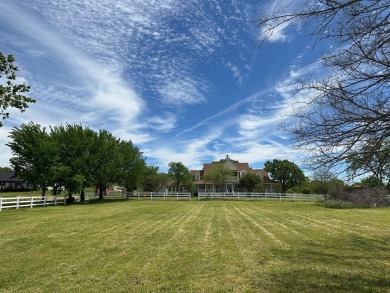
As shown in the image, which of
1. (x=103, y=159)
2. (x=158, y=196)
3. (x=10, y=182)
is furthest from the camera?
(x=10, y=182)

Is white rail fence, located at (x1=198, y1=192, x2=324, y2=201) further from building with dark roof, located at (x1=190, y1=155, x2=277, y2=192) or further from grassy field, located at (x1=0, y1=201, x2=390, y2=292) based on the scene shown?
grassy field, located at (x1=0, y1=201, x2=390, y2=292)

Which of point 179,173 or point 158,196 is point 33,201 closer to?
point 158,196

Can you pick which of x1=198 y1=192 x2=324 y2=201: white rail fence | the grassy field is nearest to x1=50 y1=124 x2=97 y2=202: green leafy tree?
x1=198 y1=192 x2=324 y2=201: white rail fence

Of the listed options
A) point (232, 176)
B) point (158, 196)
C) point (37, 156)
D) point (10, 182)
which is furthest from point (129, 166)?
point (10, 182)

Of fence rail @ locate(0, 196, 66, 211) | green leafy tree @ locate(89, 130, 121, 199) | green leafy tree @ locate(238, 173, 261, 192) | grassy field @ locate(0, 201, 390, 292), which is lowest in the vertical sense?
grassy field @ locate(0, 201, 390, 292)

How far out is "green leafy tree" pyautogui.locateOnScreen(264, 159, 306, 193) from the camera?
62125 mm

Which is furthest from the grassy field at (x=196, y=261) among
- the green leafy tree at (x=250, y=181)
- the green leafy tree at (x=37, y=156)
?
the green leafy tree at (x=250, y=181)

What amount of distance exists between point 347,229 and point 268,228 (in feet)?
10.3

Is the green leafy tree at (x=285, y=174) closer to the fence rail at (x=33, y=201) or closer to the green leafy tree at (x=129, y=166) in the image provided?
the green leafy tree at (x=129, y=166)

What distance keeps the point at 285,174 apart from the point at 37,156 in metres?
44.5

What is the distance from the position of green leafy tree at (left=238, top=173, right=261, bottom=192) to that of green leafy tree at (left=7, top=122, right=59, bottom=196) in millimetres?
35598

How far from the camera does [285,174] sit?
62.8 meters

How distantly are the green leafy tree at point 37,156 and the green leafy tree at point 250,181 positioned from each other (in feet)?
117

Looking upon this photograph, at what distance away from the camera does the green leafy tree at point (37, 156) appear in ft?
111
